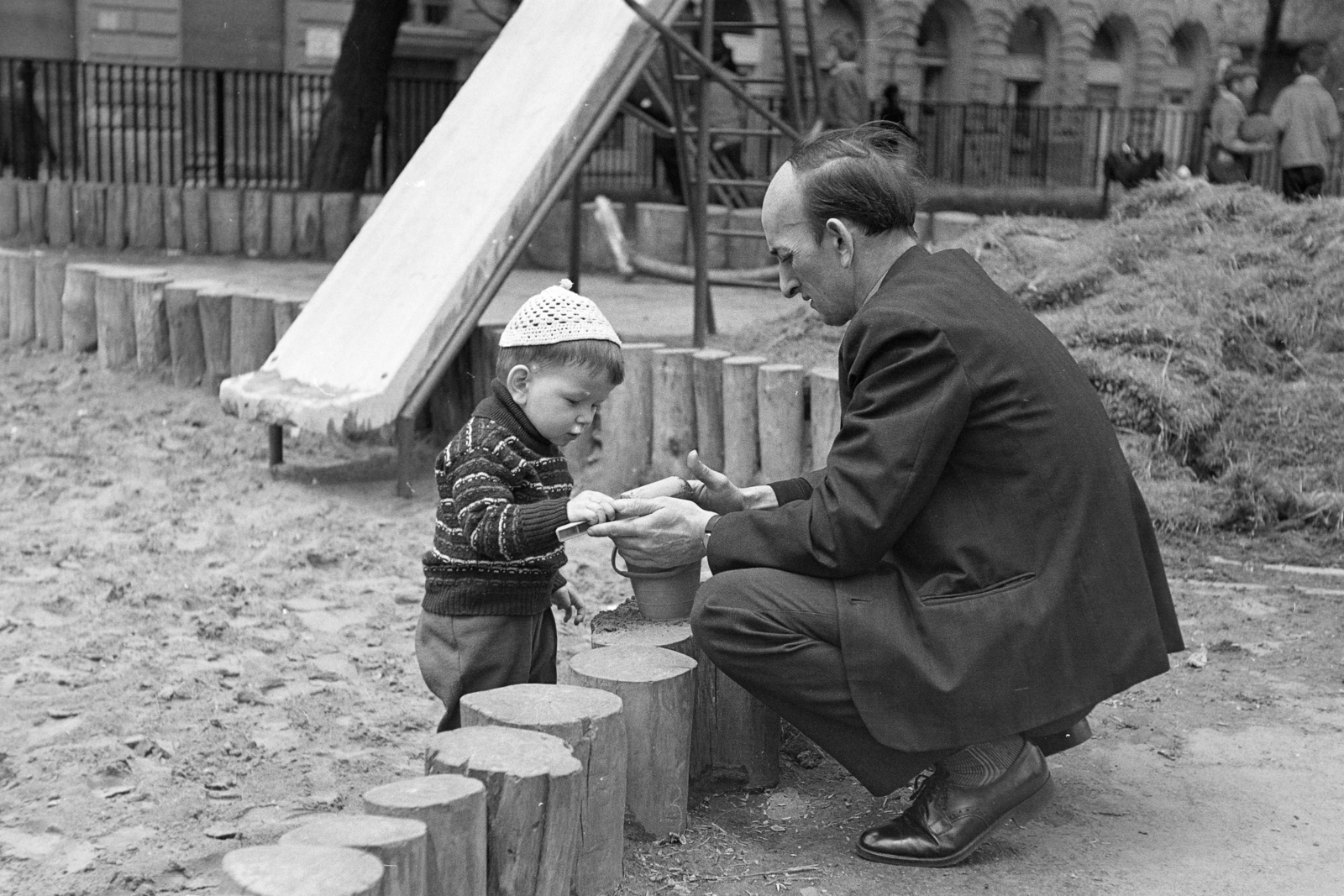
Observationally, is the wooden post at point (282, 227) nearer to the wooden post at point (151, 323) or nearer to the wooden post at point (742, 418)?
the wooden post at point (151, 323)

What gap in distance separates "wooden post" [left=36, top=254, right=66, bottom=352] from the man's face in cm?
673

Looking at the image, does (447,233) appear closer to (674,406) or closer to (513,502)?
(674,406)

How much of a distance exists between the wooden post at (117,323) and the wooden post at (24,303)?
2.65 feet

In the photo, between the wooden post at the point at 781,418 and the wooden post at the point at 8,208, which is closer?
the wooden post at the point at 781,418

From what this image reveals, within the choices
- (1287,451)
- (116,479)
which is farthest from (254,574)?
(1287,451)

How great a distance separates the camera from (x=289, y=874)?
218 cm

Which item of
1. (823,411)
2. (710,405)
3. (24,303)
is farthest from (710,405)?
(24,303)

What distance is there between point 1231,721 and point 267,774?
2.40 meters

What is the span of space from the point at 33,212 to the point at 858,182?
34.7ft

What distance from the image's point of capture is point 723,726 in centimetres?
349

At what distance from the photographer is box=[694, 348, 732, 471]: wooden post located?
20.8 feet

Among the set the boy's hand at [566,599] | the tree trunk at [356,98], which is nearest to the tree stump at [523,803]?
the boy's hand at [566,599]

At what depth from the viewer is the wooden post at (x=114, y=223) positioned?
12070mm

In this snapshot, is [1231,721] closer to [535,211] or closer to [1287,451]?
[1287,451]
